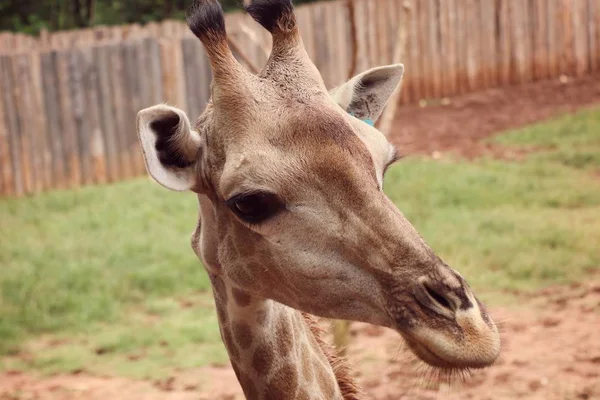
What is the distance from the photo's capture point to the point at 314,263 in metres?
3.06

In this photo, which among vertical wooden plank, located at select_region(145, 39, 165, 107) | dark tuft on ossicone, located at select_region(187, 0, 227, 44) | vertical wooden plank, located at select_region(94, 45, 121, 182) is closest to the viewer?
dark tuft on ossicone, located at select_region(187, 0, 227, 44)

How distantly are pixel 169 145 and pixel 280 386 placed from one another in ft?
3.56

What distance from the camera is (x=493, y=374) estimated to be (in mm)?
6934

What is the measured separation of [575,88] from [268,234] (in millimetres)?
16327

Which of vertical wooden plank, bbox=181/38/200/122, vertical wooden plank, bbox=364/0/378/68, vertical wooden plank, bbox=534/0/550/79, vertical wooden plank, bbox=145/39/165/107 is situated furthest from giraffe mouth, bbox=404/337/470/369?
vertical wooden plank, bbox=534/0/550/79

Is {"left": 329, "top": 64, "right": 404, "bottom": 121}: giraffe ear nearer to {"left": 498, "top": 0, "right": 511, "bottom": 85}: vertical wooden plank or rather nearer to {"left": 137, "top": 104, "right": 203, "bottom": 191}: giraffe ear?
{"left": 137, "top": 104, "right": 203, "bottom": 191}: giraffe ear

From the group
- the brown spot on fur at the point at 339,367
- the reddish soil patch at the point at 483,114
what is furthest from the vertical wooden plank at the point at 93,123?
the brown spot on fur at the point at 339,367

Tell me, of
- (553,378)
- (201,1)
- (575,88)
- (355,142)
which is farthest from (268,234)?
(575,88)

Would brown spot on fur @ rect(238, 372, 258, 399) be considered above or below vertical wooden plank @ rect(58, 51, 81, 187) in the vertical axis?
above

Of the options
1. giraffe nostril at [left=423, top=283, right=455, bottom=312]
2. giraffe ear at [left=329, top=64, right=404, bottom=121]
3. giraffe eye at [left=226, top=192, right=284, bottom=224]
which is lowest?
giraffe nostril at [left=423, top=283, right=455, bottom=312]

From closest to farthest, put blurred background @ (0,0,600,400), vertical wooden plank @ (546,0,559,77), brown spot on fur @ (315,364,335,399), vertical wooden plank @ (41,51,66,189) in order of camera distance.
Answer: brown spot on fur @ (315,364,335,399) → blurred background @ (0,0,600,400) → vertical wooden plank @ (41,51,66,189) → vertical wooden plank @ (546,0,559,77)

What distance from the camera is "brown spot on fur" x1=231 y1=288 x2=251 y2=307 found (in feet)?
11.4

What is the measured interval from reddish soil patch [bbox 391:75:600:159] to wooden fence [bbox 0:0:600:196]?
71 cm

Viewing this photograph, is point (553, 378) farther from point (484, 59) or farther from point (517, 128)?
point (484, 59)
